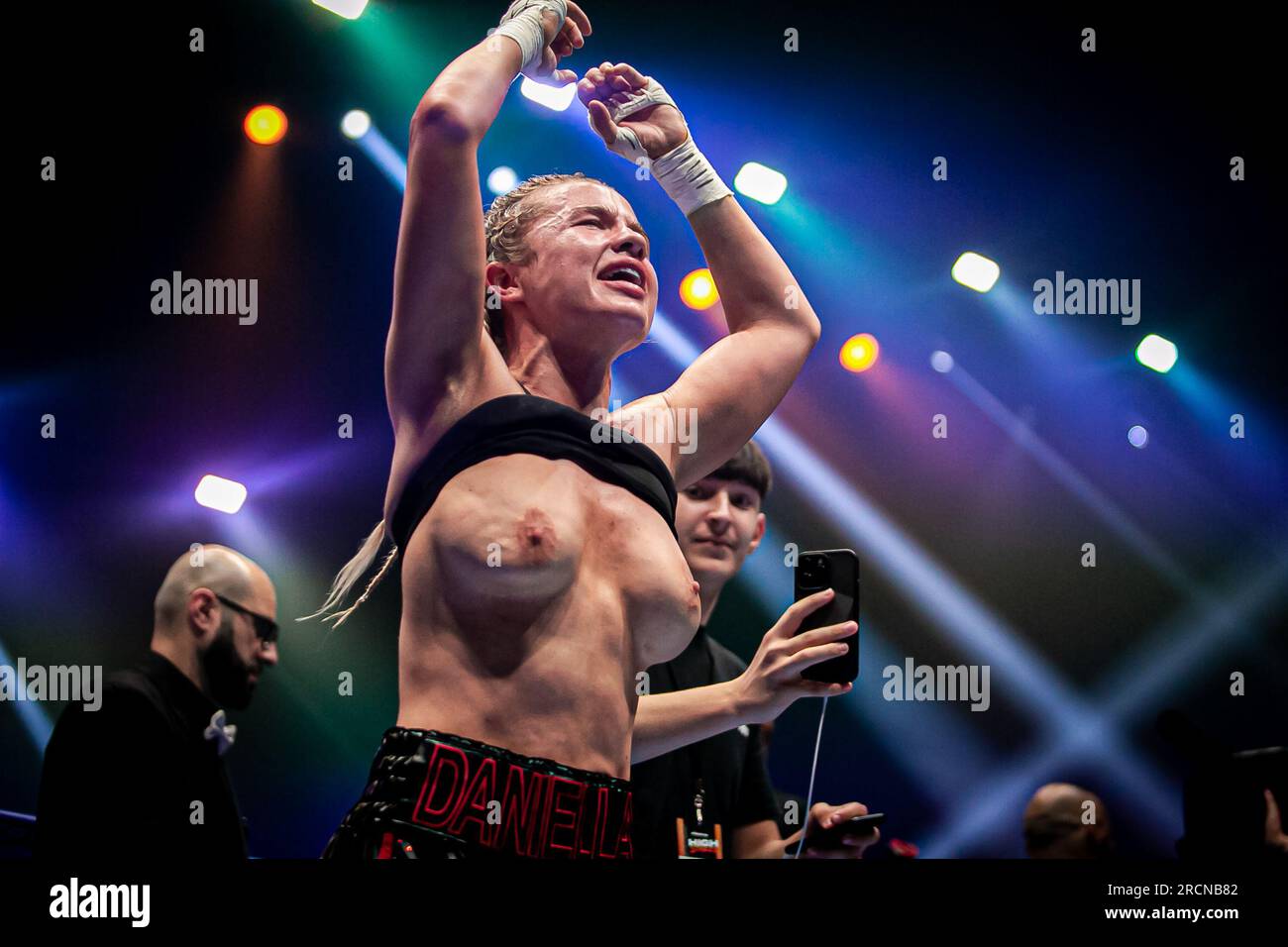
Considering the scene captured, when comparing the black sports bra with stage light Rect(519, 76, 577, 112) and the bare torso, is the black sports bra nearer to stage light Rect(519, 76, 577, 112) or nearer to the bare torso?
the bare torso

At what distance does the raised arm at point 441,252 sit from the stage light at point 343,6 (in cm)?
292

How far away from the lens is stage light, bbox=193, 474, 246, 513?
432 cm

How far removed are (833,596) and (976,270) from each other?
3.29 meters

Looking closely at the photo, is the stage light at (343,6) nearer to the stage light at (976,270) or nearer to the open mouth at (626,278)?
the stage light at (976,270)

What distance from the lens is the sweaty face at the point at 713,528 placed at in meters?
2.93

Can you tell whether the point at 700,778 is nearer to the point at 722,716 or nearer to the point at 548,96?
the point at 722,716

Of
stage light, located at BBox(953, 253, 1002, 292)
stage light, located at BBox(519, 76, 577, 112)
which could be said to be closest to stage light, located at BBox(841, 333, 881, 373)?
stage light, located at BBox(953, 253, 1002, 292)

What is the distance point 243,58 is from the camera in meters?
4.15

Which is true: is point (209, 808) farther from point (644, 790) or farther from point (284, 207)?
point (284, 207)

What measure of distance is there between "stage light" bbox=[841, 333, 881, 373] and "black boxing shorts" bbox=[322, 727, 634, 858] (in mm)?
3763

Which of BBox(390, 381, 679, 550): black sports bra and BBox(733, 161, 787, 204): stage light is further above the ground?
BBox(733, 161, 787, 204): stage light

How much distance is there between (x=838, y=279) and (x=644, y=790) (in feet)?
9.66

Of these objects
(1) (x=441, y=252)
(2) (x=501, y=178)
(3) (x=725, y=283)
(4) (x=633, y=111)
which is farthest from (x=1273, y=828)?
(2) (x=501, y=178)
